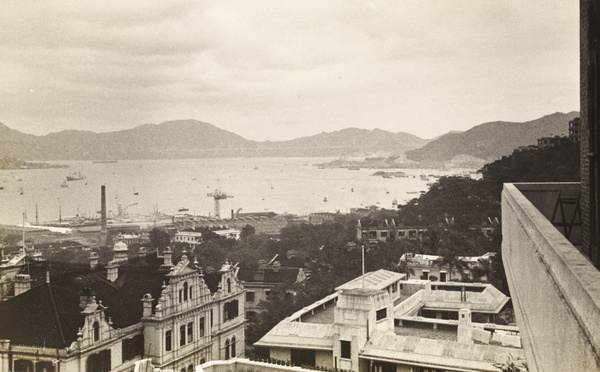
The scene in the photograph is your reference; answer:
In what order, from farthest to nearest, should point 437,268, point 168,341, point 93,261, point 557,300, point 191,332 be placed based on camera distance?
point 437,268
point 93,261
point 191,332
point 168,341
point 557,300

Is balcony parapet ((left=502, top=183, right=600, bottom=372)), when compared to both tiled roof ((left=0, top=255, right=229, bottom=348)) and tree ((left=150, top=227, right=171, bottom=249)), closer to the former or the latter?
tiled roof ((left=0, top=255, right=229, bottom=348))

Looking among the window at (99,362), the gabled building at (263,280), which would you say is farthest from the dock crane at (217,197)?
the window at (99,362)

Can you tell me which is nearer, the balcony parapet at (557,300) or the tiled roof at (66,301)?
the balcony parapet at (557,300)

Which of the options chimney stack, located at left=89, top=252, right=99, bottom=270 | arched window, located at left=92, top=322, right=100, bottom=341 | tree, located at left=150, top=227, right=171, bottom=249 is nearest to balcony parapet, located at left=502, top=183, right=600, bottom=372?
arched window, located at left=92, top=322, right=100, bottom=341

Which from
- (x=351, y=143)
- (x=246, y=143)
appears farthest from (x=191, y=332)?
(x=351, y=143)

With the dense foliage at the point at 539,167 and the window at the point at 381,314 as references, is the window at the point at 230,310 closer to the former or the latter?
the window at the point at 381,314

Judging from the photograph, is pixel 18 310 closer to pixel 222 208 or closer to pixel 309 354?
pixel 309 354

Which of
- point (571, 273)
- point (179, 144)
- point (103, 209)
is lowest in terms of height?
point (103, 209)

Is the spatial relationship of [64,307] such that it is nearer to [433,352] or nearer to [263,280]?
[433,352]
